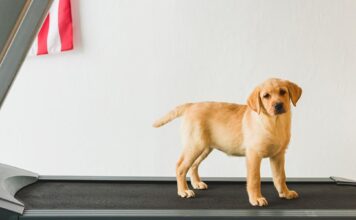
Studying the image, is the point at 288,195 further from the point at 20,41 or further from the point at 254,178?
the point at 20,41

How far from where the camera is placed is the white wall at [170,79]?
2232mm

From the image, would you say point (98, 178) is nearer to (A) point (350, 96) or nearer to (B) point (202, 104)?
(B) point (202, 104)

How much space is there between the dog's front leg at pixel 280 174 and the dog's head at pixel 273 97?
0.15 m

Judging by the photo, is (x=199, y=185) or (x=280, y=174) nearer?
(x=280, y=174)

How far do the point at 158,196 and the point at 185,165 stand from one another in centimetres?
13

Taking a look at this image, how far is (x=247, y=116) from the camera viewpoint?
1.30 metres

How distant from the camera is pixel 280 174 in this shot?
1.33m

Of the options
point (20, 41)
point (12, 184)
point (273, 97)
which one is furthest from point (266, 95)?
point (12, 184)

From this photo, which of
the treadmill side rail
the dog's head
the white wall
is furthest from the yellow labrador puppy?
the white wall

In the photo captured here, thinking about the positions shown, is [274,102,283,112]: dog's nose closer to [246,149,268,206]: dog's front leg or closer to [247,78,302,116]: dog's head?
[247,78,302,116]: dog's head

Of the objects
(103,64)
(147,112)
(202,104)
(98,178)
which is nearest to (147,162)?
(147,112)

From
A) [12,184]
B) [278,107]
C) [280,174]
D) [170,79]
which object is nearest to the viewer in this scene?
[278,107]

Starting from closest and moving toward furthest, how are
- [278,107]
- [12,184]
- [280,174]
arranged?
[278,107] → [280,174] → [12,184]

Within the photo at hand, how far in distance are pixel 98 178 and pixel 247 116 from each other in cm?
61
